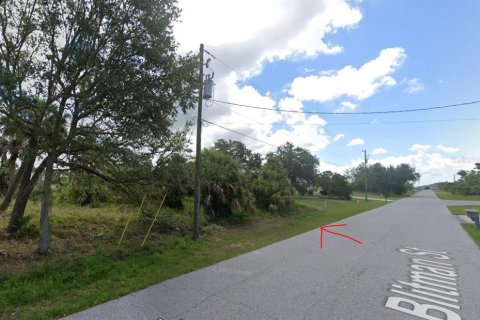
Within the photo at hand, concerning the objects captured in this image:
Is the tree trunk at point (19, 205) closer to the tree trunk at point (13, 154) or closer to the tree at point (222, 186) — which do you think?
the tree trunk at point (13, 154)

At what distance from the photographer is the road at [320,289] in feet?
14.5

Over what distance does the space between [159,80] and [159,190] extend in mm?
3619

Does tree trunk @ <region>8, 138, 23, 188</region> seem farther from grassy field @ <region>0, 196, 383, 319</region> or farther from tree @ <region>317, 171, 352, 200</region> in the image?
tree @ <region>317, 171, 352, 200</region>

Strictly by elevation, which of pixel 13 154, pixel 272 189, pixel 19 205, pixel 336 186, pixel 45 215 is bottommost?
pixel 45 215

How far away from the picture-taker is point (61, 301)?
15.9 ft

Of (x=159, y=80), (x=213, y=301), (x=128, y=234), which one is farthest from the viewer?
(x=128, y=234)

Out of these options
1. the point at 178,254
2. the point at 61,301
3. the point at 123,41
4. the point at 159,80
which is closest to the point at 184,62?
the point at 159,80

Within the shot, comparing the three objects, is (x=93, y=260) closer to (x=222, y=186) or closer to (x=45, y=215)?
(x=45, y=215)

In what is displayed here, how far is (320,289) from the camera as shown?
547 centimetres

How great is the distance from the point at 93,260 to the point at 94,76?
13.7 feet

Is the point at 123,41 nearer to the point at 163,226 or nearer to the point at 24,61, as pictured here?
the point at 24,61

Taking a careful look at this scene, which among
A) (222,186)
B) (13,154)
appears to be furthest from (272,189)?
(13,154)

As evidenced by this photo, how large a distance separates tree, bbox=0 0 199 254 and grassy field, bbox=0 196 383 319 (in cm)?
102

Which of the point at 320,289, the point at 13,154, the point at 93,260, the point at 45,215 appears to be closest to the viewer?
the point at 320,289
